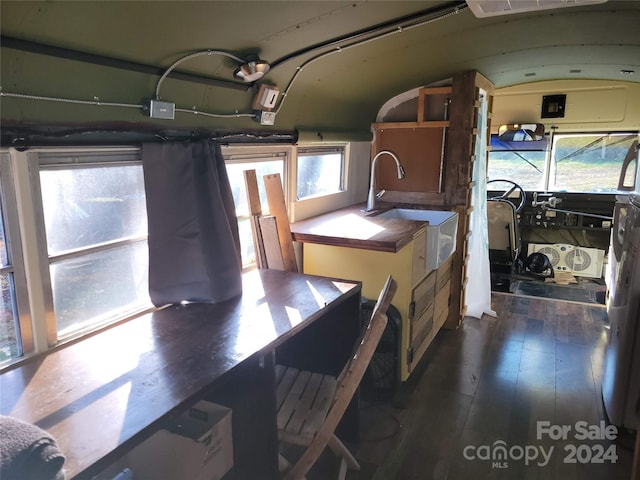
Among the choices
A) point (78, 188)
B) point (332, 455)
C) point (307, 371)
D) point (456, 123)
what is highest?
point (456, 123)

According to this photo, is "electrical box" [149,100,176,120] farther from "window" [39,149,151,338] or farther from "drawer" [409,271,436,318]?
"drawer" [409,271,436,318]

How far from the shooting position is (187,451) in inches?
53.0

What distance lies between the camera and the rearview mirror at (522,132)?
16.4ft

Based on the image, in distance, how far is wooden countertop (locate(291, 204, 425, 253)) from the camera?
93.0 inches

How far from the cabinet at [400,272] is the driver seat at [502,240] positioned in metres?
2.03

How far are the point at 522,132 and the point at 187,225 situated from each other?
4.34 metres

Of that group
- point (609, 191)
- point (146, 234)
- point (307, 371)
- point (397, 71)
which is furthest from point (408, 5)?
point (609, 191)

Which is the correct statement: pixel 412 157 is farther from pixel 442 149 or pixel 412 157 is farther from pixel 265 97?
pixel 265 97

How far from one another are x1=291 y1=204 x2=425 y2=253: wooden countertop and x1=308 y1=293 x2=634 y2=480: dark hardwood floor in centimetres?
88

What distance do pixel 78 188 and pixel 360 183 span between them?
2.37 meters

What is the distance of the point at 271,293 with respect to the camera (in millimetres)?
1956

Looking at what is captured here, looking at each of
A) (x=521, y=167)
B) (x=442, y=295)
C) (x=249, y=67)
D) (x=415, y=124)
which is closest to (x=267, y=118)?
(x=249, y=67)

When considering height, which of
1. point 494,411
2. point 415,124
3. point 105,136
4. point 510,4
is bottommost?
point 494,411

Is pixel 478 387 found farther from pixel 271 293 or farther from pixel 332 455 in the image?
pixel 271 293
